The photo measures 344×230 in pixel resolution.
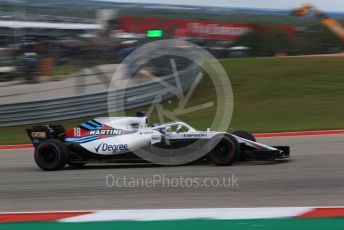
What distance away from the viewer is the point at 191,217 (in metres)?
5.33

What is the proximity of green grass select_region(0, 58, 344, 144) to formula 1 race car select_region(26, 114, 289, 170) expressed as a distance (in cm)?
537

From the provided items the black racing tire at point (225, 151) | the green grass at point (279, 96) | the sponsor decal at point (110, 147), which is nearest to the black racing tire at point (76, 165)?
the sponsor decal at point (110, 147)

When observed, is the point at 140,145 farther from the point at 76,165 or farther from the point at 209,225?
the point at 209,225

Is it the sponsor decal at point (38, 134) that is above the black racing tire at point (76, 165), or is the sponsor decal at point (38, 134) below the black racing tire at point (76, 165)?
above

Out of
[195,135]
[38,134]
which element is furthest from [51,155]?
[195,135]

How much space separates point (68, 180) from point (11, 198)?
1148 millimetres

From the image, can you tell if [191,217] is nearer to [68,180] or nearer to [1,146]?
[68,180]

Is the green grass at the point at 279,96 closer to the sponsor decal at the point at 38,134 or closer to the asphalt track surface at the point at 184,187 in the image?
the sponsor decal at the point at 38,134

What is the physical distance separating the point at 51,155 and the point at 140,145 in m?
1.47

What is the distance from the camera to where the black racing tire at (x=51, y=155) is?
8805mm

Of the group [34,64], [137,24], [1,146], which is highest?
[137,24]

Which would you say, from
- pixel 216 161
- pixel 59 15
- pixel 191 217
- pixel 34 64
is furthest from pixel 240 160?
pixel 59 15

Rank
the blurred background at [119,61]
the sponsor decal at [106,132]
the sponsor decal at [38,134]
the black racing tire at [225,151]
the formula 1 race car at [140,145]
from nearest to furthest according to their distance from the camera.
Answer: the black racing tire at [225,151]
the formula 1 race car at [140,145]
the sponsor decal at [106,132]
the sponsor decal at [38,134]
the blurred background at [119,61]

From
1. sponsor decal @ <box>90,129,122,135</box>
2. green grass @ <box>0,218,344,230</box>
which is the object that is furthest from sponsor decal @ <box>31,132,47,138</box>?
green grass @ <box>0,218,344,230</box>
